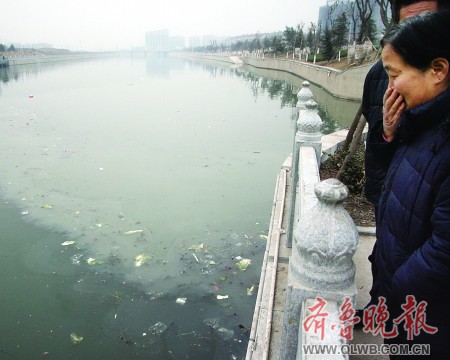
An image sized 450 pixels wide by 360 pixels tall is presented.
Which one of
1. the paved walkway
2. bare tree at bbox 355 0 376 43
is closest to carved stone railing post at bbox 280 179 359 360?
the paved walkway

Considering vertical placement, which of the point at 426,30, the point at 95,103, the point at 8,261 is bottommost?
the point at 8,261

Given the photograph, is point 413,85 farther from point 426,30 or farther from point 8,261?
Result: point 8,261

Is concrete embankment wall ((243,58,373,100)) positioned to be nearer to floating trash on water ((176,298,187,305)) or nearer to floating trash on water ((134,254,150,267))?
floating trash on water ((134,254,150,267))

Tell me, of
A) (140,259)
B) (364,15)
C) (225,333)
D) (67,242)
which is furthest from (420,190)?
(364,15)

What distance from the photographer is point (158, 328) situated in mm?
3244

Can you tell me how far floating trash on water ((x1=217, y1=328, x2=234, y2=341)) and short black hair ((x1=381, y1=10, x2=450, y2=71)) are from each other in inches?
107

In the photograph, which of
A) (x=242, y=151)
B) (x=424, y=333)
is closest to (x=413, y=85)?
(x=424, y=333)

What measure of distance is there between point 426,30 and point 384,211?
65cm

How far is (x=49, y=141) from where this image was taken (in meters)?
9.12

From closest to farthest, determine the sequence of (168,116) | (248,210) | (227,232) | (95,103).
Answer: (227,232)
(248,210)
(168,116)
(95,103)

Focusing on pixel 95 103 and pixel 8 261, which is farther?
pixel 95 103

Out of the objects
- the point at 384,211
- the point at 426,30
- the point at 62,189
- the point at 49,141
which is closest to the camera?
the point at 426,30

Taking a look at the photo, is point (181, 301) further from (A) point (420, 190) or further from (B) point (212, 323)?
(A) point (420, 190)
